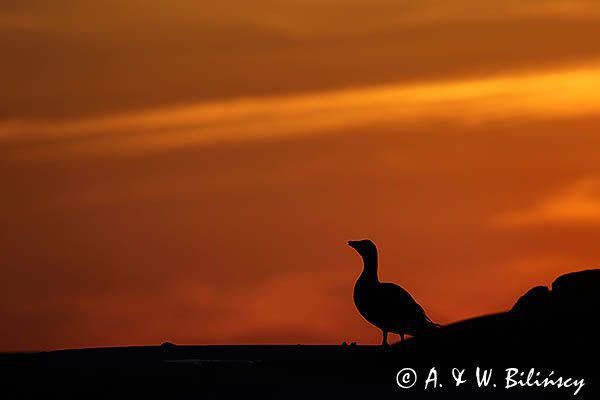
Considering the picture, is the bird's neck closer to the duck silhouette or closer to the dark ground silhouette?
the duck silhouette

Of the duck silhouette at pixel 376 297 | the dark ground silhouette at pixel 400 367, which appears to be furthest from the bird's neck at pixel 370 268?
the dark ground silhouette at pixel 400 367

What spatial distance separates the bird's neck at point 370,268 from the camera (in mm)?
48938

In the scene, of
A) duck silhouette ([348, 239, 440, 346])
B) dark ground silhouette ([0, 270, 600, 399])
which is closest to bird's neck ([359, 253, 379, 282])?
duck silhouette ([348, 239, 440, 346])

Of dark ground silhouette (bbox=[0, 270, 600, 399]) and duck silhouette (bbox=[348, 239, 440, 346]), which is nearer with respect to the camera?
dark ground silhouette (bbox=[0, 270, 600, 399])

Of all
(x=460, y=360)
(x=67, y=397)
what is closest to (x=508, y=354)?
(x=460, y=360)

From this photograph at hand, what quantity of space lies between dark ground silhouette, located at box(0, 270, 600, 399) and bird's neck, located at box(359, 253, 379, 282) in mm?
2583

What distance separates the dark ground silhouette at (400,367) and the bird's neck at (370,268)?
2583 millimetres

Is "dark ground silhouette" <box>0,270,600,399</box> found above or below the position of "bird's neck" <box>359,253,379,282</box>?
below

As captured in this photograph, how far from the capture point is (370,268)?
49000 millimetres

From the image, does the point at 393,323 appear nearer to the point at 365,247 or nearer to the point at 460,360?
the point at 365,247

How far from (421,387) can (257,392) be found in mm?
3465

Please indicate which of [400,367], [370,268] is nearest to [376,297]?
[370,268]

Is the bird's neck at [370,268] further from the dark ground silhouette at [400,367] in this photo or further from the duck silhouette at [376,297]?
the dark ground silhouette at [400,367]

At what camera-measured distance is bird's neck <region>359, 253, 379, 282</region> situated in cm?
4894
